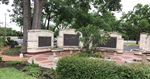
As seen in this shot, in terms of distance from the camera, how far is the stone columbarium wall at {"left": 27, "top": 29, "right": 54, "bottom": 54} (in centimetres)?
1359

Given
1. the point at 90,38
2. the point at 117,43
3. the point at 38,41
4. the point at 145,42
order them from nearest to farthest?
the point at 90,38
the point at 38,41
the point at 145,42
the point at 117,43

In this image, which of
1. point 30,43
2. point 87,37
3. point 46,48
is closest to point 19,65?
point 87,37

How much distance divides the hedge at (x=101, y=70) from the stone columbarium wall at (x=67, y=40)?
1102 centimetres

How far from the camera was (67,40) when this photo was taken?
53.8 ft

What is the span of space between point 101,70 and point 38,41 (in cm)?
1013

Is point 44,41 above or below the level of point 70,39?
below

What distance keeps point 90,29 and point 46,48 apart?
7085 millimetres

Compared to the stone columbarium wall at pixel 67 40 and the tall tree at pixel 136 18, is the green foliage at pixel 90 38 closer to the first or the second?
the stone columbarium wall at pixel 67 40

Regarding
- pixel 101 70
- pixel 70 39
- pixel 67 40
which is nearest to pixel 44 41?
pixel 67 40

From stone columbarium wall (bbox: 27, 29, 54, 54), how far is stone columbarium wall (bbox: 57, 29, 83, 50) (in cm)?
125

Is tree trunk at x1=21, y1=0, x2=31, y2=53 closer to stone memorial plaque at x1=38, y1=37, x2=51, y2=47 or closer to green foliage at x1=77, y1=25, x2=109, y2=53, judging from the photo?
stone memorial plaque at x1=38, y1=37, x2=51, y2=47

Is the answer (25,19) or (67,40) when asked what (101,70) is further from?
(67,40)

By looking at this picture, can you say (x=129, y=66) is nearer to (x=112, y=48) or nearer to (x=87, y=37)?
(x=87, y=37)

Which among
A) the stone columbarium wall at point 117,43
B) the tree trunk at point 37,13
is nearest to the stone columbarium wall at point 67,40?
the tree trunk at point 37,13
